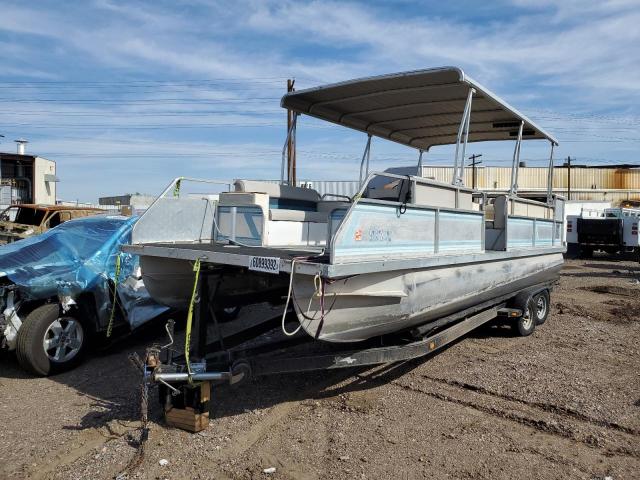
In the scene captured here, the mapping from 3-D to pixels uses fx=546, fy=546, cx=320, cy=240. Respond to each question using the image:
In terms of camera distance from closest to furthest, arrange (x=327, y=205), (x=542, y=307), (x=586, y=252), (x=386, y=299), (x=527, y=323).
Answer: (x=386, y=299) → (x=327, y=205) → (x=527, y=323) → (x=542, y=307) → (x=586, y=252)

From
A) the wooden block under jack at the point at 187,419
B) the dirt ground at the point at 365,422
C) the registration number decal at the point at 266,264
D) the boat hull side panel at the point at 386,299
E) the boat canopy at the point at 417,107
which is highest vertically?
the boat canopy at the point at 417,107

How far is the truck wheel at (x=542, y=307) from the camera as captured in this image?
7852 mm

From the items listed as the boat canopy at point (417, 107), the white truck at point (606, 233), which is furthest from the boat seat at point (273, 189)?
the white truck at point (606, 233)

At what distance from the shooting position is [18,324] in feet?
17.5

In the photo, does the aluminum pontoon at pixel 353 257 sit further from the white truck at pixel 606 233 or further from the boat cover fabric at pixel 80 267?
the white truck at pixel 606 233

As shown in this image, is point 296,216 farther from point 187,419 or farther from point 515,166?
point 515,166

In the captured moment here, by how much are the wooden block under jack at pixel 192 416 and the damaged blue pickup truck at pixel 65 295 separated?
4.86ft

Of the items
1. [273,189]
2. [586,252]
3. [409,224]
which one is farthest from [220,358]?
[586,252]

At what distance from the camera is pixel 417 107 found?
6.60 m

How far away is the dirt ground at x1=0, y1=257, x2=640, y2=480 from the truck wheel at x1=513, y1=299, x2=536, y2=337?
0.68 m

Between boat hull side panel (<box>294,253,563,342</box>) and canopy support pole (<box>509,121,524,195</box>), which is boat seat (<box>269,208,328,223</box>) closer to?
boat hull side panel (<box>294,253,563,342</box>)

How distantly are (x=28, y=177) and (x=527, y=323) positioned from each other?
28.1 m

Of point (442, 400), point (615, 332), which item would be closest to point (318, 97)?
point (442, 400)

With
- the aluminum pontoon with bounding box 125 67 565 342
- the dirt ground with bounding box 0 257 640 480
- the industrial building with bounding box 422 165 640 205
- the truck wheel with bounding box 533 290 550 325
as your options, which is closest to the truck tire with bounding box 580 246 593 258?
the truck wheel with bounding box 533 290 550 325
